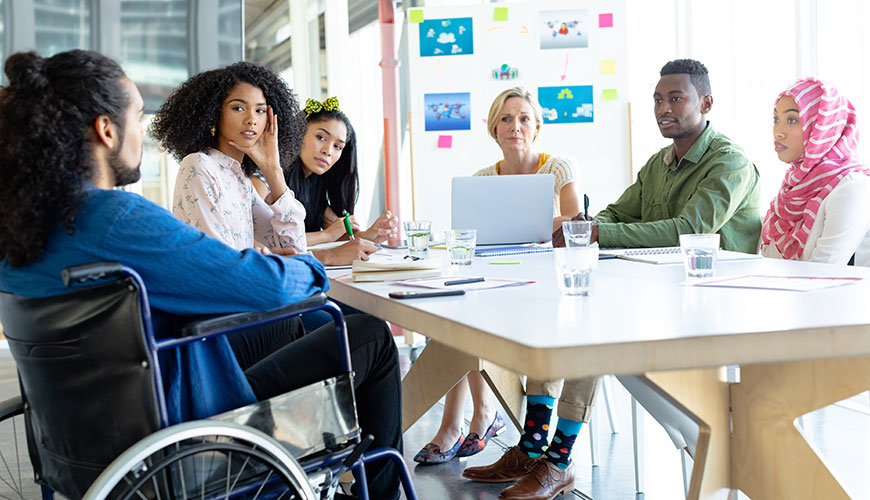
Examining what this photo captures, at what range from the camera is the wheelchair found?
1.04m

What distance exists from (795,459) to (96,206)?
3.96ft

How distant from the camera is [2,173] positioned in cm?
117

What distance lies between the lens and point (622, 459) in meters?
2.59

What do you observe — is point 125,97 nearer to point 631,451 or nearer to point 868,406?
point 631,451

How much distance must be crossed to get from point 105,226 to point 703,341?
0.81m

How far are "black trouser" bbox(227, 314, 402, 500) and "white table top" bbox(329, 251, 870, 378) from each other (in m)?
0.12

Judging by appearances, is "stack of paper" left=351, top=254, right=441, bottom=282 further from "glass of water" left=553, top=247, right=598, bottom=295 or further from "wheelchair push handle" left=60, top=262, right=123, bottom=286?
"wheelchair push handle" left=60, top=262, right=123, bottom=286

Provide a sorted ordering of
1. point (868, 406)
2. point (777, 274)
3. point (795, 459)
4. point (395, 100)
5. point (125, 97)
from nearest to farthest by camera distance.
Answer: point (125, 97), point (795, 459), point (777, 274), point (868, 406), point (395, 100)

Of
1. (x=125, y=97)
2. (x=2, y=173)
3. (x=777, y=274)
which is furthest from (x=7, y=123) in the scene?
(x=777, y=274)

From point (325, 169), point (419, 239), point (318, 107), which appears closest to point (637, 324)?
point (419, 239)

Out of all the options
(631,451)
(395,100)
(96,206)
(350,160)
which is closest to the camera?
(96,206)

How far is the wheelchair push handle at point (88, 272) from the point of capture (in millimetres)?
985

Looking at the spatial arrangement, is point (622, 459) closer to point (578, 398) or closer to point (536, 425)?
point (536, 425)

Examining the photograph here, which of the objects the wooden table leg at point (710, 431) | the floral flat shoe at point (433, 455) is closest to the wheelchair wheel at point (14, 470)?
the floral flat shoe at point (433, 455)
